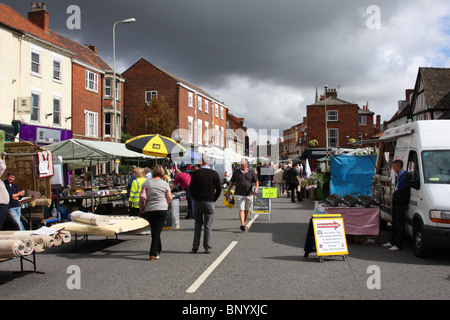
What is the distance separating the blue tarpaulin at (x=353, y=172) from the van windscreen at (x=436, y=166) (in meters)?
7.92

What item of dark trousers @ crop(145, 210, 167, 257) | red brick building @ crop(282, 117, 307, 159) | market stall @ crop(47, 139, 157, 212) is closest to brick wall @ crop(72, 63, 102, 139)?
market stall @ crop(47, 139, 157, 212)

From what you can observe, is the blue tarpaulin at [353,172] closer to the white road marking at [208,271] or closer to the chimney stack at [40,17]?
the white road marking at [208,271]

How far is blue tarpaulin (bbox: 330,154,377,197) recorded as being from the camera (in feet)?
53.4

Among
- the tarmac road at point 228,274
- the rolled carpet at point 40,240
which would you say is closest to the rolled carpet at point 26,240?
the rolled carpet at point 40,240

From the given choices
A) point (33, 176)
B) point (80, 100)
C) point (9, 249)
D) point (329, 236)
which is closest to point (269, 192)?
point (329, 236)

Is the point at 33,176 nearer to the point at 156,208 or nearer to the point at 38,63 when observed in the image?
the point at 156,208

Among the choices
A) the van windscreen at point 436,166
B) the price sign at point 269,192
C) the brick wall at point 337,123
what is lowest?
the price sign at point 269,192

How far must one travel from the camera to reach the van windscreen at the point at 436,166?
795 centimetres

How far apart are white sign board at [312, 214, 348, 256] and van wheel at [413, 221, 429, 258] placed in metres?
1.42

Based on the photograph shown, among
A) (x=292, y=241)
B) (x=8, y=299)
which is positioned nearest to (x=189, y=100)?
(x=292, y=241)

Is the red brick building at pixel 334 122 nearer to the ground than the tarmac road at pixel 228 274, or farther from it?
farther from it

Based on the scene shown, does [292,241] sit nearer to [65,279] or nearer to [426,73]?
[65,279]

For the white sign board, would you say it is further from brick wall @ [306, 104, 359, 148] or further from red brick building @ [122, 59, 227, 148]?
brick wall @ [306, 104, 359, 148]
